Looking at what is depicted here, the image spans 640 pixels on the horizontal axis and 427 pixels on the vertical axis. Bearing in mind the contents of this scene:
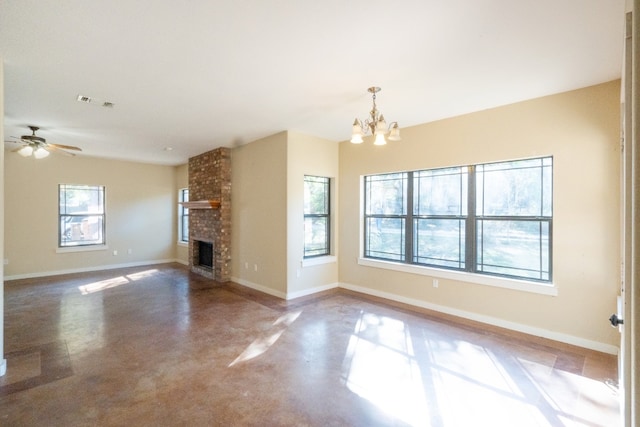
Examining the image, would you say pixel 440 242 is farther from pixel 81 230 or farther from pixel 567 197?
pixel 81 230

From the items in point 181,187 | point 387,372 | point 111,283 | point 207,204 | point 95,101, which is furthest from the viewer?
point 181,187

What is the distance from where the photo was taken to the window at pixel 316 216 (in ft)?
18.1

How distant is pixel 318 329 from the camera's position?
3734mm

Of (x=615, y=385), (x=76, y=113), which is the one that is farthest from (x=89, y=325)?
(x=615, y=385)

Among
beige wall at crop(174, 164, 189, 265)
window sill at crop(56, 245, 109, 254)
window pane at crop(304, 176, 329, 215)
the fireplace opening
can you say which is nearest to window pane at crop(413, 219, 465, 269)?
window pane at crop(304, 176, 329, 215)

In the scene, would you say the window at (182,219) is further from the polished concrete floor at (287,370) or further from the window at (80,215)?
the polished concrete floor at (287,370)

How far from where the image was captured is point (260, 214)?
5.54 meters

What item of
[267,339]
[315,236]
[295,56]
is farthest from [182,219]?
[295,56]

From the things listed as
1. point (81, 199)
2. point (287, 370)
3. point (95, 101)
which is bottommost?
point (287, 370)

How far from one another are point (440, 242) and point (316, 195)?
7.75 ft

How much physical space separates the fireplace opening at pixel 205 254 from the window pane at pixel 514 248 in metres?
5.51

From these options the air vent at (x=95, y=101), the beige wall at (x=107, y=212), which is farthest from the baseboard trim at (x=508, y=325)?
the beige wall at (x=107, y=212)

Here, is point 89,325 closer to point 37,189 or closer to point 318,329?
point 318,329

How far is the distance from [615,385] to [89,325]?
5671 mm
